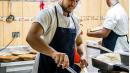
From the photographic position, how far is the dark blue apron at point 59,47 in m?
1.77

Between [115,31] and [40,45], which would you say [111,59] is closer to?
[40,45]

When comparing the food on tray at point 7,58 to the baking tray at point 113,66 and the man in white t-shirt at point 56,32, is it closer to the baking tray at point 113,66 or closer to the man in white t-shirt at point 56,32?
the man in white t-shirt at point 56,32

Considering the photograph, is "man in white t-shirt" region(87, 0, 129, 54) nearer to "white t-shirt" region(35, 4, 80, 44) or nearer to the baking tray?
"white t-shirt" region(35, 4, 80, 44)

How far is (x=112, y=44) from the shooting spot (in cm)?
268

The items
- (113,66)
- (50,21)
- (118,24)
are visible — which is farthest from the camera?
(118,24)

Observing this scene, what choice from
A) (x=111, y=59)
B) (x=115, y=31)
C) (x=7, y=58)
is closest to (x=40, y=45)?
(x=111, y=59)

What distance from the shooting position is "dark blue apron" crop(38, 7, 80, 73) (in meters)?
1.77

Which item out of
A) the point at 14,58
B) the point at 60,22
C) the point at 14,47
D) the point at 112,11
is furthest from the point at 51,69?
the point at 14,47

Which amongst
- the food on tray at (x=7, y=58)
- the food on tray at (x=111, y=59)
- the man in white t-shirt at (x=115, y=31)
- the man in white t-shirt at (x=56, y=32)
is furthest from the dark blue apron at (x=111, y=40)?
the food on tray at (x=111, y=59)

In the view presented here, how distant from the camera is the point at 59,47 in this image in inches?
70.5

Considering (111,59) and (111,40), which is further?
(111,40)

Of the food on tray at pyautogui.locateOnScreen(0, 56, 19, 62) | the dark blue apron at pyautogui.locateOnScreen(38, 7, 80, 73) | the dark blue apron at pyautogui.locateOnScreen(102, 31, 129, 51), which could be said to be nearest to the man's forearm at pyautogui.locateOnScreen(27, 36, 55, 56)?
the dark blue apron at pyautogui.locateOnScreen(38, 7, 80, 73)

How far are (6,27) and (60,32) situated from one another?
1554mm

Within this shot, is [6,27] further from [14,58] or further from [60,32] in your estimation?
[60,32]
